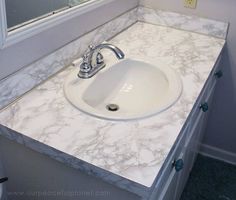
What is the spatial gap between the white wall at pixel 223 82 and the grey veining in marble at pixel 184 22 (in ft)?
0.09

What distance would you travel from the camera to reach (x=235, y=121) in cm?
199

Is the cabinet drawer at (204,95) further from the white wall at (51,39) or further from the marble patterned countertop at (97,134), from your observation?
the white wall at (51,39)

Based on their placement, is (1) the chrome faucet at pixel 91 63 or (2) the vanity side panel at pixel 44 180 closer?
(2) the vanity side panel at pixel 44 180

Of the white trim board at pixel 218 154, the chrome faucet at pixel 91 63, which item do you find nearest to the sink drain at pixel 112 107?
the chrome faucet at pixel 91 63

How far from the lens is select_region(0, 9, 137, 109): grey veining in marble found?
109 centimetres

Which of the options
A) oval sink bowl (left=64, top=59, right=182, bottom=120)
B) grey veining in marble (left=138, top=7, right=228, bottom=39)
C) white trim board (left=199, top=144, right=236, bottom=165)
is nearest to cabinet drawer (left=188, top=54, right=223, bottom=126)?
oval sink bowl (left=64, top=59, right=182, bottom=120)

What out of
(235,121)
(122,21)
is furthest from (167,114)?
(235,121)

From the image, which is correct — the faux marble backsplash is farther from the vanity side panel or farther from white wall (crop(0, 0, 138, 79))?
the vanity side panel

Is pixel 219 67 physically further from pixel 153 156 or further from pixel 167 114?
pixel 153 156

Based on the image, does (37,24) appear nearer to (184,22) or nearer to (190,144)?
(190,144)

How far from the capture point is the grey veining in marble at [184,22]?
1790 mm

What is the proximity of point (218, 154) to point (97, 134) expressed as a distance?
1.39 m

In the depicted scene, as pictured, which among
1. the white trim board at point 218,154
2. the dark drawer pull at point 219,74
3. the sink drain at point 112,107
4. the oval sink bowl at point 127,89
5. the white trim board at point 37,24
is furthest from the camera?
the white trim board at point 218,154

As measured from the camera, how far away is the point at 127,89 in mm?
1489
